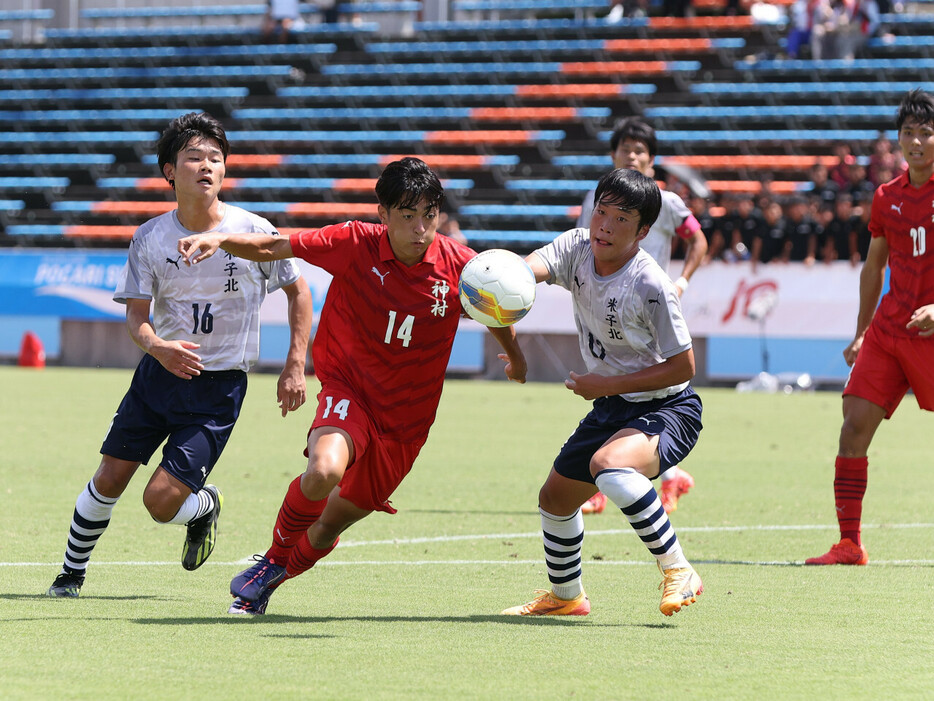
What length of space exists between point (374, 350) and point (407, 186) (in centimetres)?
69

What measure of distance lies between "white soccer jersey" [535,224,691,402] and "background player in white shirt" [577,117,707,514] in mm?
2764

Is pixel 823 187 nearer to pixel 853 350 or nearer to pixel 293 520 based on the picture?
pixel 853 350

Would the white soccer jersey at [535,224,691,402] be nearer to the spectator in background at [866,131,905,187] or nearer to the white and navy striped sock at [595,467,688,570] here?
the white and navy striped sock at [595,467,688,570]

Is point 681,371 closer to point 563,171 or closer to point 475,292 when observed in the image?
point 475,292

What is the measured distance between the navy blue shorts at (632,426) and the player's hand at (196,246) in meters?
1.61

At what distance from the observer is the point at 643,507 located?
204 inches

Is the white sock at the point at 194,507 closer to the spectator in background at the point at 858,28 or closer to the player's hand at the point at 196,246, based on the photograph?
the player's hand at the point at 196,246

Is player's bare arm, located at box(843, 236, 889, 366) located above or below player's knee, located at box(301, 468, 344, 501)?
above

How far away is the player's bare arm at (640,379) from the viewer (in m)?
5.25

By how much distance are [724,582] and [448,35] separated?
84.7ft

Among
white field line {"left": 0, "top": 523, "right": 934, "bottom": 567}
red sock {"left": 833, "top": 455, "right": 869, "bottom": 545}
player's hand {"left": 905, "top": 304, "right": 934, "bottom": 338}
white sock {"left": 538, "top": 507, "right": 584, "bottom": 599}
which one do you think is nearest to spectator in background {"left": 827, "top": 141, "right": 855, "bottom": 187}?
white field line {"left": 0, "top": 523, "right": 934, "bottom": 567}

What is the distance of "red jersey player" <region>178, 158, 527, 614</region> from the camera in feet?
17.9

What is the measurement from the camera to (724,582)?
6309 mm

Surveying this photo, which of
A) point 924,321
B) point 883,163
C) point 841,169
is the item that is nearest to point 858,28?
point 841,169
